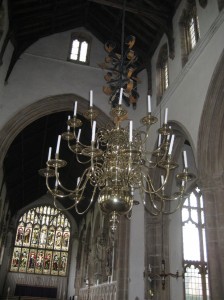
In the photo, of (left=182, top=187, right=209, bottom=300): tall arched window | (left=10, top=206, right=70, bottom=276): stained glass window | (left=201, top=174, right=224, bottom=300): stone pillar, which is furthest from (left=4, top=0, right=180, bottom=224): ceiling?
(left=10, top=206, right=70, bottom=276): stained glass window

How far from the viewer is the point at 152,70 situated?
34.6 ft

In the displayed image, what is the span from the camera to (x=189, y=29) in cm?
843

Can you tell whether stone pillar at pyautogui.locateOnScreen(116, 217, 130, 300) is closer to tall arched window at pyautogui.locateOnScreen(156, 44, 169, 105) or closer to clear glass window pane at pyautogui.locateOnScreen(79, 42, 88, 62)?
tall arched window at pyautogui.locateOnScreen(156, 44, 169, 105)

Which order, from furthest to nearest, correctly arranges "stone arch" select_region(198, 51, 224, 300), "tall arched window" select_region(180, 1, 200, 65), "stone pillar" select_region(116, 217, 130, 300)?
"stone pillar" select_region(116, 217, 130, 300)
"tall arched window" select_region(180, 1, 200, 65)
"stone arch" select_region(198, 51, 224, 300)

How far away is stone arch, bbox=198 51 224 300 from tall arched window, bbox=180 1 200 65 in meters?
1.92

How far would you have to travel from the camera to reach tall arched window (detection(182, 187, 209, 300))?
10781 millimetres

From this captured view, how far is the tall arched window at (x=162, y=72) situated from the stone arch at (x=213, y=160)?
9.77 ft

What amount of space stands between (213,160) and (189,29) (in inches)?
147

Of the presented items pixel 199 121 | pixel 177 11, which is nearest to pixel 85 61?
pixel 177 11

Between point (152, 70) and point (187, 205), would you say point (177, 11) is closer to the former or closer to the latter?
point (152, 70)

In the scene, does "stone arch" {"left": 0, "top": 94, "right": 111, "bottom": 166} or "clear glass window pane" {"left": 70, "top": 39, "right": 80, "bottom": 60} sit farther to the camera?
"clear glass window pane" {"left": 70, "top": 39, "right": 80, "bottom": 60}

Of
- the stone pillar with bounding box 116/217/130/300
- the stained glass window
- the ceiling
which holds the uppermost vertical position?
the ceiling

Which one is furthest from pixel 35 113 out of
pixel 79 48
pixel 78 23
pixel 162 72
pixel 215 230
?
pixel 215 230

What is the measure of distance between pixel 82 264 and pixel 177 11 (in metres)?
15.3
